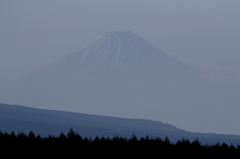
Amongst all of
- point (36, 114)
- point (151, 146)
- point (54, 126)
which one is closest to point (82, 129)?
point (54, 126)

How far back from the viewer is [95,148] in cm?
2008

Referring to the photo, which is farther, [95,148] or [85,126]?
[85,126]

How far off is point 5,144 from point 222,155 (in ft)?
27.1

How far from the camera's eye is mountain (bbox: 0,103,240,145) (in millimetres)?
149625

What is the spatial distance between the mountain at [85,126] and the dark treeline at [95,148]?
12247cm

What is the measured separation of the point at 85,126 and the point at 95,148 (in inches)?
5825

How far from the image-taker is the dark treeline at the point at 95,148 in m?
19.3

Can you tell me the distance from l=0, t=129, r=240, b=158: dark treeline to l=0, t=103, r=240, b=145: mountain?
122 metres

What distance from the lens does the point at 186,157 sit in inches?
824

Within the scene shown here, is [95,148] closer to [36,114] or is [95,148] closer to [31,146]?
[31,146]

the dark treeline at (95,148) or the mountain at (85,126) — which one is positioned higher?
the mountain at (85,126)

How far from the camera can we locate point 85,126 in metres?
167

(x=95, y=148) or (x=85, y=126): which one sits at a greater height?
(x=85, y=126)

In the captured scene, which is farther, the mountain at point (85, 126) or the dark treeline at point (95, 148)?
the mountain at point (85, 126)
